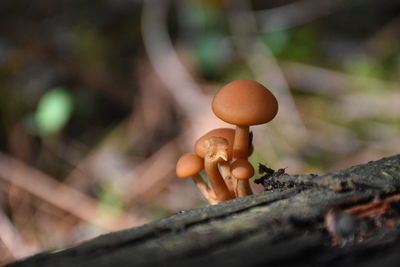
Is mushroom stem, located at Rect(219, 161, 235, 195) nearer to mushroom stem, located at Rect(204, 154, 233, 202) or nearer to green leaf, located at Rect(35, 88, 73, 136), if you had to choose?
mushroom stem, located at Rect(204, 154, 233, 202)

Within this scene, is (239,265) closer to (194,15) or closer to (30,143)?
(30,143)

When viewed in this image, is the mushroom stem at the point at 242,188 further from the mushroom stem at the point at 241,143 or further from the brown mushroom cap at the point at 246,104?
the brown mushroom cap at the point at 246,104

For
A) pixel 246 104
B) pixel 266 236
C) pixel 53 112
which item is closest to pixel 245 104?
pixel 246 104

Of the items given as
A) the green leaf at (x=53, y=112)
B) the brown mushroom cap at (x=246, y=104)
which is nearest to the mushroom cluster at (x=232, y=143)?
the brown mushroom cap at (x=246, y=104)

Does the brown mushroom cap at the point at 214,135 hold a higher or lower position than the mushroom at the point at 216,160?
higher

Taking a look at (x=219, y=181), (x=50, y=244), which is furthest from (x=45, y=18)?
(x=219, y=181)

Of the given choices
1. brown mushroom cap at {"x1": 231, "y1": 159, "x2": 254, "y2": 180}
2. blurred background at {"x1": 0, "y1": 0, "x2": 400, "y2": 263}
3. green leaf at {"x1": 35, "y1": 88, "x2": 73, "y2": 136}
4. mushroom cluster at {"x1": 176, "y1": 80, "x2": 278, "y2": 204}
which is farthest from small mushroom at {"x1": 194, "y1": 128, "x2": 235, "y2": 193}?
green leaf at {"x1": 35, "y1": 88, "x2": 73, "y2": 136}
